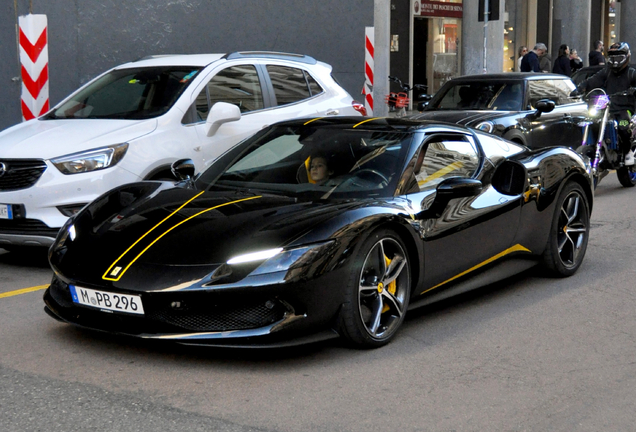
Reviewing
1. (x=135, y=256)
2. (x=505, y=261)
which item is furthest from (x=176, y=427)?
(x=505, y=261)

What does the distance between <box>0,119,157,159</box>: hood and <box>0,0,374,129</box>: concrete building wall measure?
17.3 feet

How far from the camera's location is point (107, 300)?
4707mm

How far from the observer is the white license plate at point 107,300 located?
4641 mm

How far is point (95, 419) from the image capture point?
4.03 m

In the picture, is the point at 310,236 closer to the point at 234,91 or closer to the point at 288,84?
the point at 234,91

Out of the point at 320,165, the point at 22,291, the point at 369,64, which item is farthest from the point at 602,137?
the point at 22,291

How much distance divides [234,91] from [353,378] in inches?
201

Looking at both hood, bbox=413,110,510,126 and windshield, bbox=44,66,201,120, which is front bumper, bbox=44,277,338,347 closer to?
windshield, bbox=44,66,201,120

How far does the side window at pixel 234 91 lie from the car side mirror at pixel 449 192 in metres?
3.61

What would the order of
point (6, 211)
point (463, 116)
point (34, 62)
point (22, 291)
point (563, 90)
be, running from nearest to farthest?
point (22, 291) → point (6, 211) → point (34, 62) → point (463, 116) → point (563, 90)

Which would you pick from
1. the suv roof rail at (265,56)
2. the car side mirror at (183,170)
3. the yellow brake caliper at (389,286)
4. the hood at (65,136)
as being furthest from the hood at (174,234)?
the suv roof rail at (265,56)

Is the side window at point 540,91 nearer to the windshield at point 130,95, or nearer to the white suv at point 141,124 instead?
the white suv at point 141,124

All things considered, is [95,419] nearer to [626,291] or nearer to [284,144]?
[284,144]

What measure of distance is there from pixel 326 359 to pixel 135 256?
1.13m
